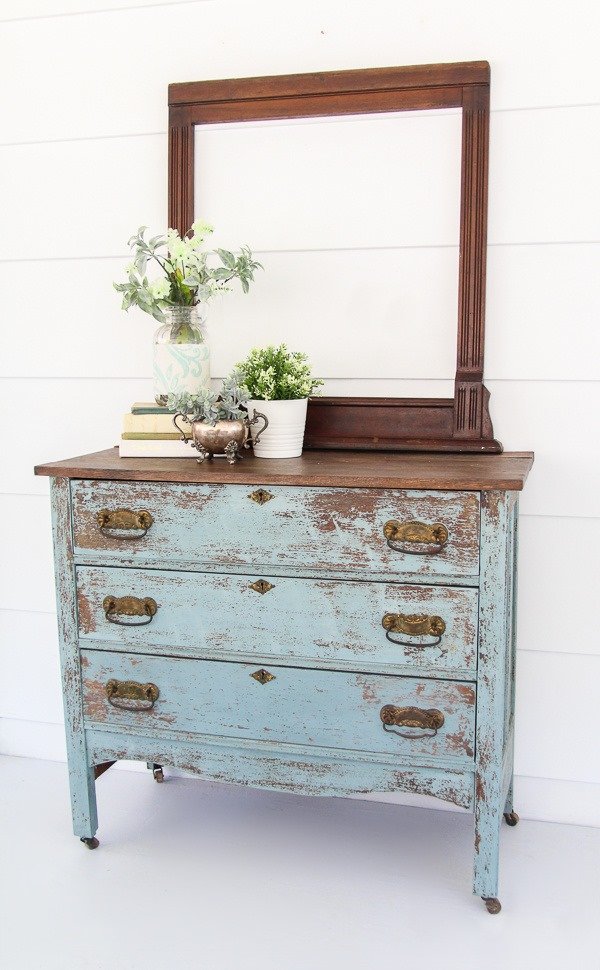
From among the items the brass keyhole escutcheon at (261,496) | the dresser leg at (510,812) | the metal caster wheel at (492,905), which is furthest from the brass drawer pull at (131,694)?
the dresser leg at (510,812)

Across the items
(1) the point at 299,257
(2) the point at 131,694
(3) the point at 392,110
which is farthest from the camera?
(1) the point at 299,257

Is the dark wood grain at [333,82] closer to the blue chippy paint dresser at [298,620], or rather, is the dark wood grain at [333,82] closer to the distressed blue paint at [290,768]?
the blue chippy paint dresser at [298,620]

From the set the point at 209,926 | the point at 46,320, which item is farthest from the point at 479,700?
the point at 46,320

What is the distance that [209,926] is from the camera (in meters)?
1.86

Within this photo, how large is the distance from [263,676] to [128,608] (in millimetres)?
331

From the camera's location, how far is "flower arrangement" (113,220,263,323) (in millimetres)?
2084

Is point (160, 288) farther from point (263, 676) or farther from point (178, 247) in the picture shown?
point (263, 676)

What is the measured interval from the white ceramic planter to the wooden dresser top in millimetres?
28

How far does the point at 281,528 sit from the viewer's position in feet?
6.15

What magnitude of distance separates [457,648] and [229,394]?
2.34ft

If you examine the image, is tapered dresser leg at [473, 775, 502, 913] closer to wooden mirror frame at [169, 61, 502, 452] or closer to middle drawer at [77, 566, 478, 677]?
middle drawer at [77, 566, 478, 677]

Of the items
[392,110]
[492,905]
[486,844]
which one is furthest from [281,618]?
[392,110]

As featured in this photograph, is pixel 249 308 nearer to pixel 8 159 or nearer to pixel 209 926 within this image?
pixel 8 159

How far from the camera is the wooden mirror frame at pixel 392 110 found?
2.11m
